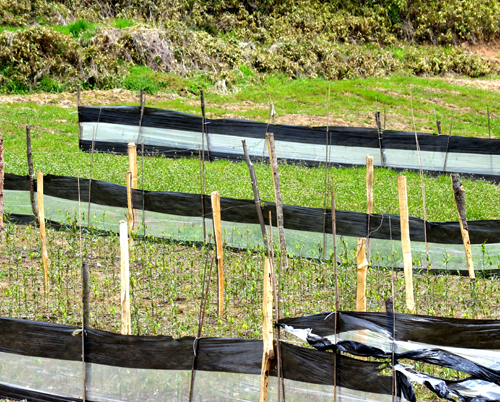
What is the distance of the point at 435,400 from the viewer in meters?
4.89

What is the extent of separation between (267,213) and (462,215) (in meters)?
2.52

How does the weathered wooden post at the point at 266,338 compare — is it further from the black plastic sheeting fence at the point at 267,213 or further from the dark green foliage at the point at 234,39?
the dark green foliage at the point at 234,39

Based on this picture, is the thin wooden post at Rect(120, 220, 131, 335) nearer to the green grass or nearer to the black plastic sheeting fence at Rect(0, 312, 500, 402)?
the black plastic sheeting fence at Rect(0, 312, 500, 402)

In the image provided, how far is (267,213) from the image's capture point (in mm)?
8391

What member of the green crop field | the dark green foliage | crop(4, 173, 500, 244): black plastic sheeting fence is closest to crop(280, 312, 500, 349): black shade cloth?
the green crop field

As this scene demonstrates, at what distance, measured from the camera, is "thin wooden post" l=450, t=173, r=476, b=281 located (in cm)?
713

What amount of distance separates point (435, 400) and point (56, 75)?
61.3 ft

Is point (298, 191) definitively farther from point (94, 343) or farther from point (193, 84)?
point (193, 84)

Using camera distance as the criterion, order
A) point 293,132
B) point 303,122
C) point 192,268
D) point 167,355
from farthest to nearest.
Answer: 1. point 303,122
2. point 293,132
3. point 192,268
4. point 167,355

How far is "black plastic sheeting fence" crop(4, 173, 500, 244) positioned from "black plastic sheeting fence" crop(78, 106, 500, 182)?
14.6 feet

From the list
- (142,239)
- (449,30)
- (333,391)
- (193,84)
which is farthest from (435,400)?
(449,30)

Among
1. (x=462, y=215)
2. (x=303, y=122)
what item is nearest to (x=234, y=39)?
(x=303, y=122)

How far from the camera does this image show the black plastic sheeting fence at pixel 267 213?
7.69 meters

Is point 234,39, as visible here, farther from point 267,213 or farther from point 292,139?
point 267,213
